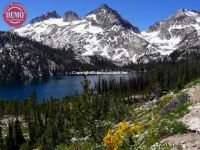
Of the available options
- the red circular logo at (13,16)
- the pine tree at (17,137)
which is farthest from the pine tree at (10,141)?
the red circular logo at (13,16)

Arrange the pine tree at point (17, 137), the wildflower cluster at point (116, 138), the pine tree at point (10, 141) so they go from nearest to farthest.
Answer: the wildflower cluster at point (116, 138), the pine tree at point (10, 141), the pine tree at point (17, 137)

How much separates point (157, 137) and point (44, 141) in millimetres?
104855

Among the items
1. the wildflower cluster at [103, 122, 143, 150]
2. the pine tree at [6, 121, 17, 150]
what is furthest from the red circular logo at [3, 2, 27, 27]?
the pine tree at [6, 121, 17, 150]

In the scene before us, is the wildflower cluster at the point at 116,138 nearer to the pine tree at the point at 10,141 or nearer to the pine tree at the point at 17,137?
the pine tree at the point at 10,141

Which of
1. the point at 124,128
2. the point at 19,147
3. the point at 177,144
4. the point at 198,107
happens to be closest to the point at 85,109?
the point at 124,128

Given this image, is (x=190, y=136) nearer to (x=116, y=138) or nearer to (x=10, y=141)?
(x=116, y=138)

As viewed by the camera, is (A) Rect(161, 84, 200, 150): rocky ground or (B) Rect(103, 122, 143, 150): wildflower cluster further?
(B) Rect(103, 122, 143, 150): wildflower cluster

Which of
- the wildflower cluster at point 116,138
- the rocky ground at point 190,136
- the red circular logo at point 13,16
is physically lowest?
the wildflower cluster at point 116,138

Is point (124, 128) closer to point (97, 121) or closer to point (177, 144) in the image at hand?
point (177, 144)

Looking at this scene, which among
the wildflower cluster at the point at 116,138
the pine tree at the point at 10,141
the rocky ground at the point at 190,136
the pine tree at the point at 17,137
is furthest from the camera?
the pine tree at the point at 17,137

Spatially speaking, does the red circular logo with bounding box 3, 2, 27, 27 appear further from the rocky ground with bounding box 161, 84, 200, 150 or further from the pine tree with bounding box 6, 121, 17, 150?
the pine tree with bounding box 6, 121, 17, 150

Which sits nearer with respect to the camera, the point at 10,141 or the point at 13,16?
the point at 13,16

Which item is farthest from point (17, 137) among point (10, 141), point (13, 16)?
point (13, 16)

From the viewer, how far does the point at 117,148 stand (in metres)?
17.7
